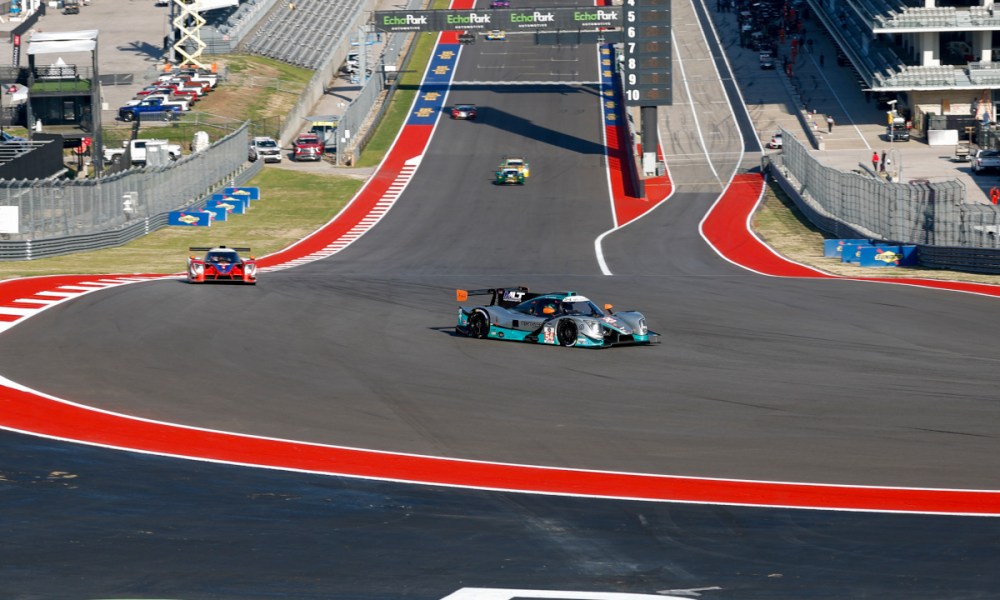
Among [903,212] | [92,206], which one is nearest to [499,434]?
[903,212]

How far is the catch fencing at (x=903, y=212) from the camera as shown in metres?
44.9

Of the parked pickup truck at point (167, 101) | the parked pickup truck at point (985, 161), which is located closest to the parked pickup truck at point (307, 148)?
the parked pickup truck at point (167, 101)

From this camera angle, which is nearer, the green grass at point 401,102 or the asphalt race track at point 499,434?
the asphalt race track at point 499,434

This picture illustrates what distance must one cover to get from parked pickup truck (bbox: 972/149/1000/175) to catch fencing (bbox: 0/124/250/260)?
139 feet

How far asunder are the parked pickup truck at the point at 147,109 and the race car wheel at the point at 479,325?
6044cm

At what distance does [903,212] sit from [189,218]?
31.9 metres

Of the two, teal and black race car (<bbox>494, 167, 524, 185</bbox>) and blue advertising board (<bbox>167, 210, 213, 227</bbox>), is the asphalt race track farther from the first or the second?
teal and black race car (<bbox>494, 167, 524, 185</bbox>)

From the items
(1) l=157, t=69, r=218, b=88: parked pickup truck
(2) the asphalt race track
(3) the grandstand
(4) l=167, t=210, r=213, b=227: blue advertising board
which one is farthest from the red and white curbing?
(3) the grandstand

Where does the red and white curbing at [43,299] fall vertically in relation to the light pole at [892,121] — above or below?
below

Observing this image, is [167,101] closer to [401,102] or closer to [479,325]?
[401,102]

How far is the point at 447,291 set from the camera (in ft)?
125

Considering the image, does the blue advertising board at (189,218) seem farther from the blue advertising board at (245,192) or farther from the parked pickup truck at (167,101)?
the parked pickup truck at (167,101)

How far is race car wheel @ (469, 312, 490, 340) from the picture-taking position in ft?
93.2

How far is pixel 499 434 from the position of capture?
19406 mm
